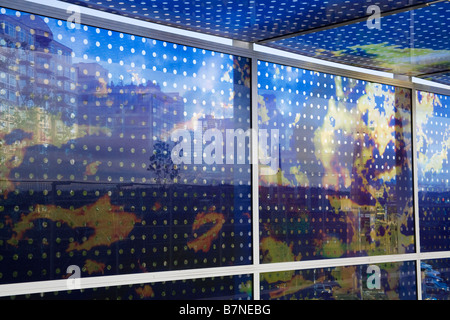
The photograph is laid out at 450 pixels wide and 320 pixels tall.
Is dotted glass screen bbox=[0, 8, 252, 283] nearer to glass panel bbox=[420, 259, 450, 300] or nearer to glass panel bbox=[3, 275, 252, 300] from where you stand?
glass panel bbox=[3, 275, 252, 300]

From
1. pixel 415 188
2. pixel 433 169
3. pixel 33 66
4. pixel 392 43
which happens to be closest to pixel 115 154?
pixel 33 66

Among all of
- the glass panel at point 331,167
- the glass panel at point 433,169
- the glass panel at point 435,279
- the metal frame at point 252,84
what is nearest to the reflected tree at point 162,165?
the metal frame at point 252,84

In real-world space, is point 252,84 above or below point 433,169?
above

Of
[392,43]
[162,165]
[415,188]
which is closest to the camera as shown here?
[162,165]

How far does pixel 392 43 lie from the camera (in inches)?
207

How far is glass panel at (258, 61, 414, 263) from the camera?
18.0ft

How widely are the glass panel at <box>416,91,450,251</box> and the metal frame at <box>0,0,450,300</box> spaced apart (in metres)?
0.11

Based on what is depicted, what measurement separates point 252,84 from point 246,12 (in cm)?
99

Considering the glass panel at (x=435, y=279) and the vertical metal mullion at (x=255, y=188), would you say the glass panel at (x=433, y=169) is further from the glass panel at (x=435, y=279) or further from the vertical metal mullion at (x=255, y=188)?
the vertical metal mullion at (x=255, y=188)

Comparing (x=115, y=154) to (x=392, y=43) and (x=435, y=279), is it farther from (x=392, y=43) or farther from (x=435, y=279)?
(x=435, y=279)

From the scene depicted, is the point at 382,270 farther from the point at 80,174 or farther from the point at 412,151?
the point at 80,174

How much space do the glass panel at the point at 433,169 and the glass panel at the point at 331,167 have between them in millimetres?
209

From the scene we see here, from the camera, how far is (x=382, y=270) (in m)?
6.30
